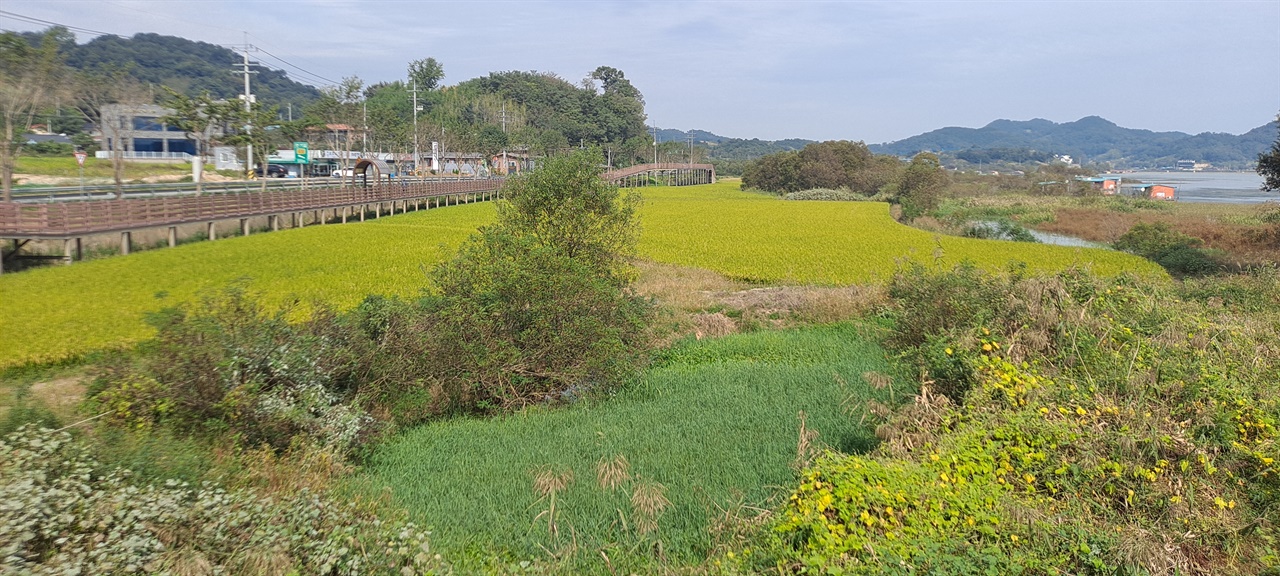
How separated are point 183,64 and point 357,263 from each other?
100 meters

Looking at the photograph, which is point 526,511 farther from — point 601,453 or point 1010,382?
point 1010,382

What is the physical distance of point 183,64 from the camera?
10069 cm

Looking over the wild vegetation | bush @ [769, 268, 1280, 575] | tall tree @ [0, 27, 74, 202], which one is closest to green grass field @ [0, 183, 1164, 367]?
the wild vegetation

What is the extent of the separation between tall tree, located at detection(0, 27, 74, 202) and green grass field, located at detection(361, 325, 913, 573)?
20082mm

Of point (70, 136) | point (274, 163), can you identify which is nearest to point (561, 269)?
point (70, 136)

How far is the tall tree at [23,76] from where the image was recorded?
21172 millimetres

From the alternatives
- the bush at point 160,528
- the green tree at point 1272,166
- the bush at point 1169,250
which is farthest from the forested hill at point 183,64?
the bush at point 160,528

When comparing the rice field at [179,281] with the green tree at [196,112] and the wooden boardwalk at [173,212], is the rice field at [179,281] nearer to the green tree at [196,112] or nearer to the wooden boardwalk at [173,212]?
the wooden boardwalk at [173,212]

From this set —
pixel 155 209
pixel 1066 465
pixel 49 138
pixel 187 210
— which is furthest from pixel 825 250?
pixel 49 138

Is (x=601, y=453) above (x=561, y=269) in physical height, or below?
below

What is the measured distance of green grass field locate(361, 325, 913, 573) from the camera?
5406mm

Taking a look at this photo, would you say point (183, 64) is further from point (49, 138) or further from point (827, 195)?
point (827, 195)

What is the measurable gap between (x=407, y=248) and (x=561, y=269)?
14.6 m

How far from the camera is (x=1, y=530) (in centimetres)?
388
